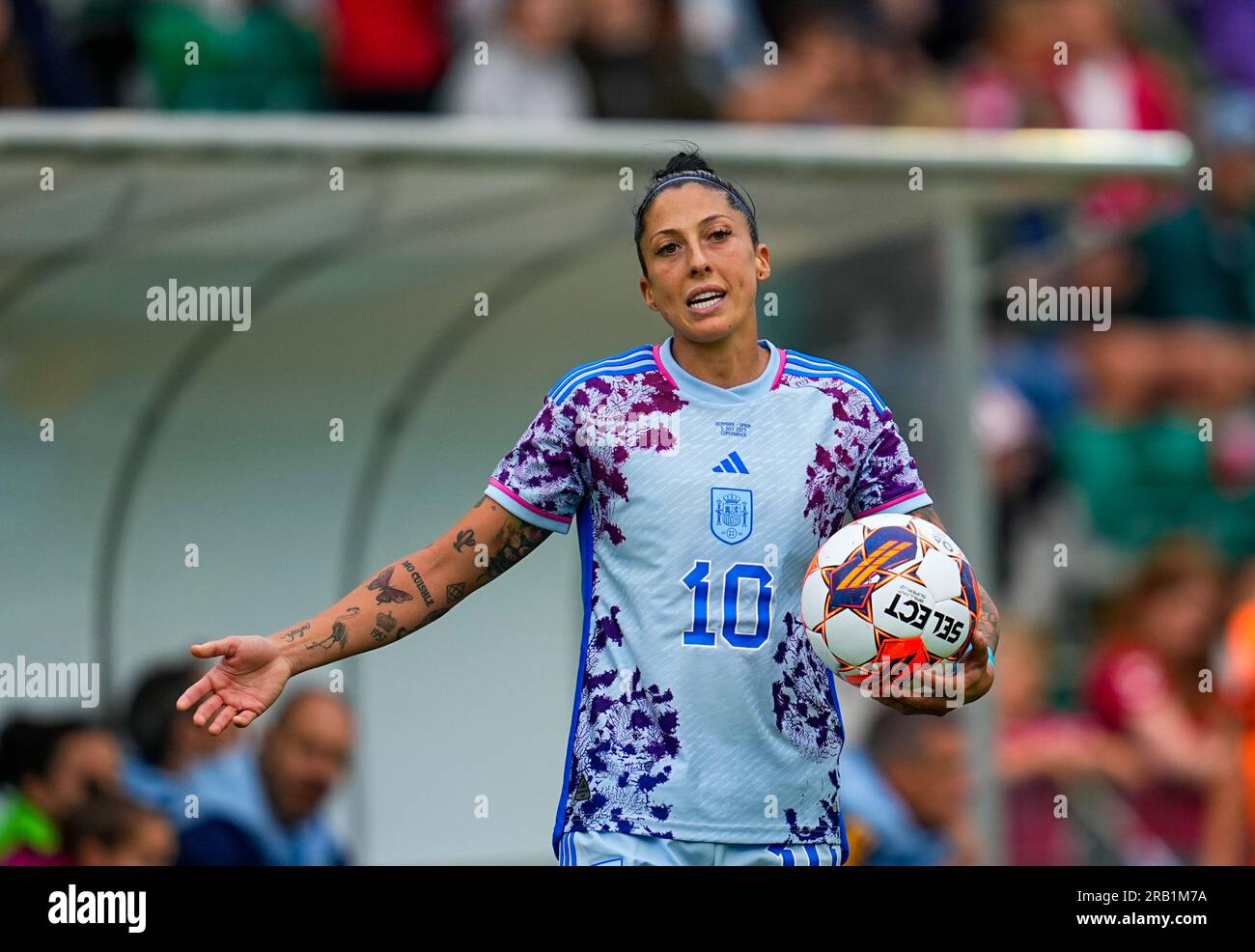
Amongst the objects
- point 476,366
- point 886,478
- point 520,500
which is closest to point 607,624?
point 520,500

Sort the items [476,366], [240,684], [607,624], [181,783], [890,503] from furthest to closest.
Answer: [476,366], [181,783], [890,503], [607,624], [240,684]

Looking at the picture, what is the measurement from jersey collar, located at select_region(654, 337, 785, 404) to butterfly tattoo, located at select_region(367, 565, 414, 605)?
0.70 meters

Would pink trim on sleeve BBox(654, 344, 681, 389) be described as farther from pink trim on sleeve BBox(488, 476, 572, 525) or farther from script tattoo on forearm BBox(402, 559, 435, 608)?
script tattoo on forearm BBox(402, 559, 435, 608)

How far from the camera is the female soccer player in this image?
177 inches

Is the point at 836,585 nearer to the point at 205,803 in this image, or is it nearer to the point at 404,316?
the point at 205,803

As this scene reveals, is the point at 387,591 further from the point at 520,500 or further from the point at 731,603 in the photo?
the point at 731,603

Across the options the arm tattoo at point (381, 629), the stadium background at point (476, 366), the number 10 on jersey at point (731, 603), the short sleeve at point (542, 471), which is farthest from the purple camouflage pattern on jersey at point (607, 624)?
the stadium background at point (476, 366)

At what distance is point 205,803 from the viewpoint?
820cm

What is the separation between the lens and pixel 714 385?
4.62 meters

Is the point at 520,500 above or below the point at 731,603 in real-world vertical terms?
above

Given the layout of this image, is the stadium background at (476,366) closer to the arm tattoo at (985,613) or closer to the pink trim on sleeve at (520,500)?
the arm tattoo at (985,613)

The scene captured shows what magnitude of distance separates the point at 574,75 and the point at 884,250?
2.07 metres

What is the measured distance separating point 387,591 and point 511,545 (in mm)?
271

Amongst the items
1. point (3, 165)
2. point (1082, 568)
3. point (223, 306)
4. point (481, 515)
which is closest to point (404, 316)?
point (223, 306)
